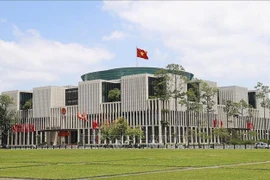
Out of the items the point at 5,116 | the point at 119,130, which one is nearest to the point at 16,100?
the point at 5,116

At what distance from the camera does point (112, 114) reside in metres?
161

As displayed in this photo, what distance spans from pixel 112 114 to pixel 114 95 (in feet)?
22.8

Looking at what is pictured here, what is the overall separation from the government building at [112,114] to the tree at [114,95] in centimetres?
158

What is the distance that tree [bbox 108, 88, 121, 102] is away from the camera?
162875 mm

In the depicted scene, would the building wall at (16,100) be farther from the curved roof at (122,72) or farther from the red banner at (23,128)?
the curved roof at (122,72)

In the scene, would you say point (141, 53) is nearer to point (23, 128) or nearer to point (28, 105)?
point (23, 128)

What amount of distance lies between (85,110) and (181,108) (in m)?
35.1

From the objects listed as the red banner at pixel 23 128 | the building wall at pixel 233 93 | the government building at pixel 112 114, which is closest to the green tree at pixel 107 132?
the government building at pixel 112 114

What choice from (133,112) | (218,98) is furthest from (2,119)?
(218,98)

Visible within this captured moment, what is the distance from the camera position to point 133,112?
15575 centimetres

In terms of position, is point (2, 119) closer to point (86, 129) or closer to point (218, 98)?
point (86, 129)

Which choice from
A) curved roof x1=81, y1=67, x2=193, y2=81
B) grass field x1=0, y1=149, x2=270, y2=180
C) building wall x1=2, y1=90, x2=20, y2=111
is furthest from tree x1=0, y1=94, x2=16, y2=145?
grass field x1=0, y1=149, x2=270, y2=180

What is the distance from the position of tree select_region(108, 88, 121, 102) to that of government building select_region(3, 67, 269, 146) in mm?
1579

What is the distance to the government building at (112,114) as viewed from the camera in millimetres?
152125
